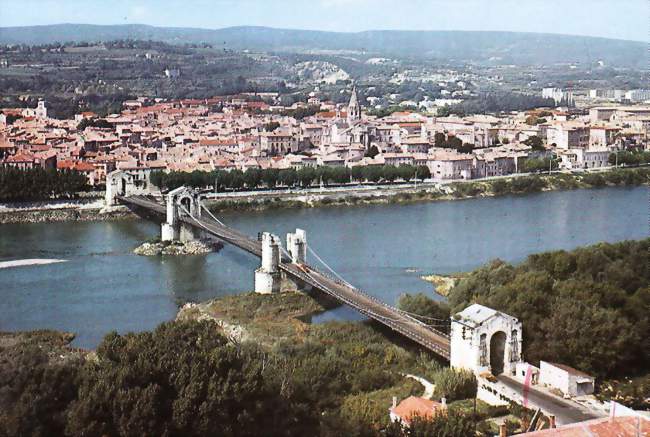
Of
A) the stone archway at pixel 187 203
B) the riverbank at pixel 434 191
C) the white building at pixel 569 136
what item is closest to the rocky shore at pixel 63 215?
the riverbank at pixel 434 191

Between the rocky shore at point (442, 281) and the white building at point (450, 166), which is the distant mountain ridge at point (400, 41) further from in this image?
the rocky shore at point (442, 281)

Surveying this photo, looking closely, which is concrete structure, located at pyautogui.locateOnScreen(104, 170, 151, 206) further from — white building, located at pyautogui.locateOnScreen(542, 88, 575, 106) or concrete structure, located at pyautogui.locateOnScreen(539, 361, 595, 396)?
white building, located at pyautogui.locateOnScreen(542, 88, 575, 106)

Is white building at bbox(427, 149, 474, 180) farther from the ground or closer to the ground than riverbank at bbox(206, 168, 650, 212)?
farther from the ground

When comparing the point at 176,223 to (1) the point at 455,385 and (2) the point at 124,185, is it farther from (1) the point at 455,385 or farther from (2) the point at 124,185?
(1) the point at 455,385

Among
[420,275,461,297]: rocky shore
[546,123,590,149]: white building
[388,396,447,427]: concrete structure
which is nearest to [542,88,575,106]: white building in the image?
[546,123,590,149]: white building

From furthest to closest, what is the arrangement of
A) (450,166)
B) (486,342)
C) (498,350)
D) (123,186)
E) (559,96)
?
(559,96) → (450,166) → (123,186) → (498,350) → (486,342)

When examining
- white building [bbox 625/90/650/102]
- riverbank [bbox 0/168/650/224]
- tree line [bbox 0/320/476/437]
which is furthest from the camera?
white building [bbox 625/90/650/102]

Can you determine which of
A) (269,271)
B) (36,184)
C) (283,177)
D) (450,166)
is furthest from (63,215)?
(450,166)

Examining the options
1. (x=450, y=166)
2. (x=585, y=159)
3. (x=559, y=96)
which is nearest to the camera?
(x=450, y=166)
